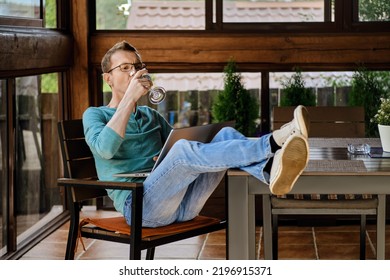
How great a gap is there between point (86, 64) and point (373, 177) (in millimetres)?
3406

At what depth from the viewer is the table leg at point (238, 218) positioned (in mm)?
3439

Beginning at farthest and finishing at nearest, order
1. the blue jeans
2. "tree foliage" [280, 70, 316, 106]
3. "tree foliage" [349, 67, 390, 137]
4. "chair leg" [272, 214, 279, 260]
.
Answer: "tree foliage" [280, 70, 316, 106] < "tree foliage" [349, 67, 390, 137] < "chair leg" [272, 214, 279, 260] < the blue jeans

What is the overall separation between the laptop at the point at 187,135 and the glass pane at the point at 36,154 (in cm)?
151

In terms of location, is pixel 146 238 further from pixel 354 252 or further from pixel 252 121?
pixel 252 121

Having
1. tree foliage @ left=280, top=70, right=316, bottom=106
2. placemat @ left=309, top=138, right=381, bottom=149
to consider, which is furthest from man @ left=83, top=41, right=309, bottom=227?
tree foliage @ left=280, top=70, right=316, bottom=106

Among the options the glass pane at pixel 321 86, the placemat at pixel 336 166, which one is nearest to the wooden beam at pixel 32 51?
the glass pane at pixel 321 86

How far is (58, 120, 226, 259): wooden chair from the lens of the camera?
3.72m

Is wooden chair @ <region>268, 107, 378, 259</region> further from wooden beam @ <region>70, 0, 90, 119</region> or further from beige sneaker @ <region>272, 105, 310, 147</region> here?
wooden beam @ <region>70, 0, 90, 119</region>

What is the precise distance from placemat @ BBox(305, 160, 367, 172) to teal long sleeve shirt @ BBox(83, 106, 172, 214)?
823mm

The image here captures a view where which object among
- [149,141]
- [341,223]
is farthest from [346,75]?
[149,141]

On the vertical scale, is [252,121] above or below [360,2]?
below
